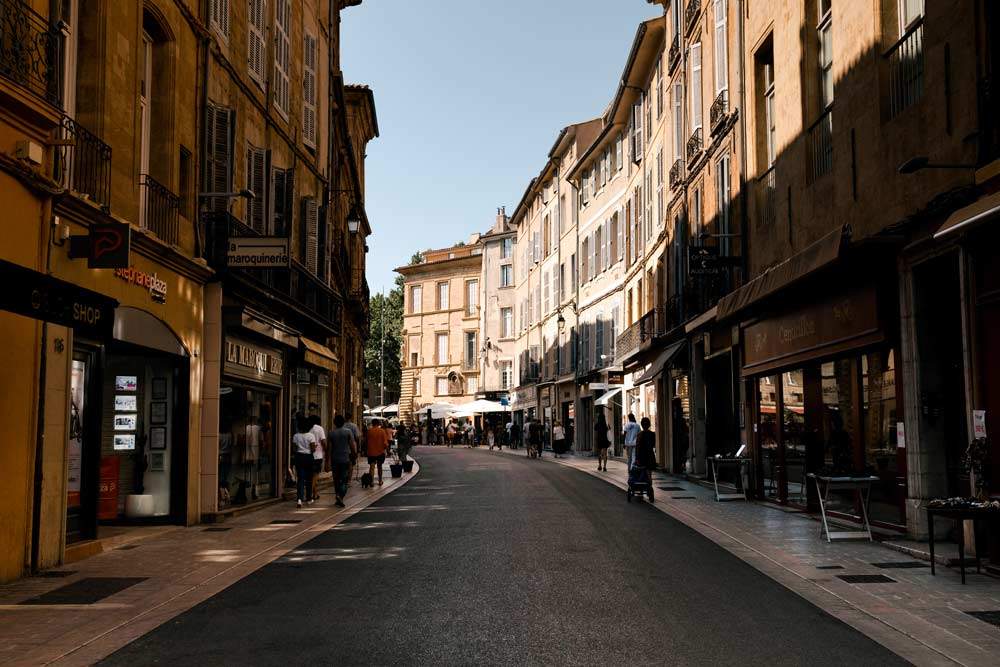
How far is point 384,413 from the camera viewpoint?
7225cm

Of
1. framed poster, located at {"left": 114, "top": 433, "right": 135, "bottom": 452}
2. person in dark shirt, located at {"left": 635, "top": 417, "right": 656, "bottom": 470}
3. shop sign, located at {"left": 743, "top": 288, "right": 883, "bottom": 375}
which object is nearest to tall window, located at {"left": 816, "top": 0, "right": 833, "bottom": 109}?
shop sign, located at {"left": 743, "top": 288, "right": 883, "bottom": 375}

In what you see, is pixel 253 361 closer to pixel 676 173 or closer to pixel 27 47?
pixel 27 47

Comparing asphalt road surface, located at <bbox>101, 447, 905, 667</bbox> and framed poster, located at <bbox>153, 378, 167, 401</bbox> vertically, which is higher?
framed poster, located at <bbox>153, 378, 167, 401</bbox>

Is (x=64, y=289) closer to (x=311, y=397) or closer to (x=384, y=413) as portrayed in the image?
(x=311, y=397)

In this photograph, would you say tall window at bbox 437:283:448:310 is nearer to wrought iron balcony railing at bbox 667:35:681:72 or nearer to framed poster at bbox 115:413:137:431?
wrought iron balcony railing at bbox 667:35:681:72

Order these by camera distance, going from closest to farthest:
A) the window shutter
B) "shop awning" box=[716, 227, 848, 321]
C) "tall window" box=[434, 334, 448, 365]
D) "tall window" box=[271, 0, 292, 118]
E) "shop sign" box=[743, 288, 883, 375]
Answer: "shop awning" box=[716, 227, 848, 321], "shop sign" box=[743, 288, 883, 375], "tall window" box=[271, 0, 292, 118], the window shutter, "tall window" box=[434, 334, 448, 365]

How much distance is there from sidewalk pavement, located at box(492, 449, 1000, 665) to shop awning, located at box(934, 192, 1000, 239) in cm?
310

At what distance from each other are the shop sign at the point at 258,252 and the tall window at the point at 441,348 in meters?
64.6

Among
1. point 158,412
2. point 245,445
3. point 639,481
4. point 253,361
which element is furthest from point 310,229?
point 639,481

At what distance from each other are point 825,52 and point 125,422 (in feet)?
38.6

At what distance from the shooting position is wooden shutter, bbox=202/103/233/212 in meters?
15.9

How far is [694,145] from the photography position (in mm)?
25641

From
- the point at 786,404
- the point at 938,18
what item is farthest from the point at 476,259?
the point at 938,18

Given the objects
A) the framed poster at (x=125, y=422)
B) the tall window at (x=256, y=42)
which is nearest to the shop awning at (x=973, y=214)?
the framed poster at (x=125, y=422)
